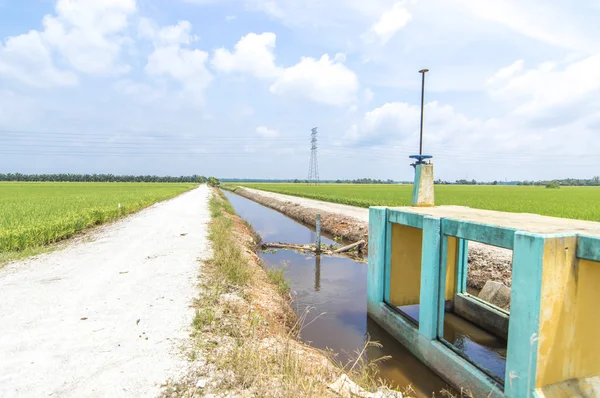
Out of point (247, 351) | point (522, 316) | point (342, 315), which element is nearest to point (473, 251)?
point (342, 315)

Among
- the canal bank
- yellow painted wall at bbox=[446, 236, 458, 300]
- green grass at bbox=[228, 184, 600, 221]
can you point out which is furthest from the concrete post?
green grass at bbox=[228, 184, 600, 221]

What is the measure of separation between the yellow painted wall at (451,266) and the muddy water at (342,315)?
189 centimetres

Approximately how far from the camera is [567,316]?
3.51m

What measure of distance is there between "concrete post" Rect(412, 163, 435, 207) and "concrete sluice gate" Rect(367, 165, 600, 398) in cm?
101

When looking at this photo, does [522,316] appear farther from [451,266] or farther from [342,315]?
[342,315]

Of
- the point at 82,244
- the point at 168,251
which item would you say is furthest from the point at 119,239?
the point at 168,251

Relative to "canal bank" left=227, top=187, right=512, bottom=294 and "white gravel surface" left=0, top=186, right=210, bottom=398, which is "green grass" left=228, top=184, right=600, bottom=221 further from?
"white gravel surface" left=0, top=186, right=210, bottom=398

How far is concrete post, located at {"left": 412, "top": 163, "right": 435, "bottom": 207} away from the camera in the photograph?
6910mm

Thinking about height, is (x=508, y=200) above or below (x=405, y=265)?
above

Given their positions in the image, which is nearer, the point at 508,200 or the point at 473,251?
the point at 473,251

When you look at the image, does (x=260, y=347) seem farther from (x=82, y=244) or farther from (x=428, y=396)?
(x=82, y=244)

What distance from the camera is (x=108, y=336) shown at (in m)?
4.25

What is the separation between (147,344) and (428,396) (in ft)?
12.8

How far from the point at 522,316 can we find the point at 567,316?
48 centimetres
